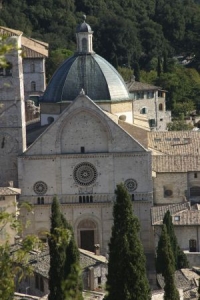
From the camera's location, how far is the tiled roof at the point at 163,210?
46.9 metres

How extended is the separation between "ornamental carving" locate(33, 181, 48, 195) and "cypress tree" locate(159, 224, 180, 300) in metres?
9.09

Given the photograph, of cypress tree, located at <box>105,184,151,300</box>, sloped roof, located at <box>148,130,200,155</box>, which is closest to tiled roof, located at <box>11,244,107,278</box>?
cypress tree, located at <box>105,184,151,300</box>

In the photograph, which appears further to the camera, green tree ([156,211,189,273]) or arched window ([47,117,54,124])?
arched window ([47,117,54,124])

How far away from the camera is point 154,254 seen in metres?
47.7

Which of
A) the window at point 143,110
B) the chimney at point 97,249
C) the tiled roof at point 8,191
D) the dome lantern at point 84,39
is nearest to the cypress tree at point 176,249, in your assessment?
the chimney at point 97,249

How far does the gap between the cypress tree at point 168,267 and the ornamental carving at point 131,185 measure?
7.55 metres

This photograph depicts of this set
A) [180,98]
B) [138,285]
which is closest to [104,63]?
[138,285]

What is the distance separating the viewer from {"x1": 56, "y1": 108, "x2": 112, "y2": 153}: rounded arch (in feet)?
159

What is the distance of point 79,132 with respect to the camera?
48719 millimetres

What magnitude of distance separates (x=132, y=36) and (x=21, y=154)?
5708 centimetres

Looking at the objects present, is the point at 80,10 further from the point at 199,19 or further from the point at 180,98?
the point at 180,98

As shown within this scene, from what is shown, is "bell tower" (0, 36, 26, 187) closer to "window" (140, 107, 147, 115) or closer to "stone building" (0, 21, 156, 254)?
"stone building" (0, 21, 156, 254)

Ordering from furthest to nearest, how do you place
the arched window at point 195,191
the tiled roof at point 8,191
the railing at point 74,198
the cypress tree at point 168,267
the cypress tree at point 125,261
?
the arched window at point 195,191, the railing at point 74,198, the tiled roof at point 8,191, the cypress tree at point 168,267, the cypress tree at point 125,261

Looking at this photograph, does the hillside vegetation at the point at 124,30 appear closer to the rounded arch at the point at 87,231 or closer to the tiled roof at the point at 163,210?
the rounded arch at the point at 87,231
